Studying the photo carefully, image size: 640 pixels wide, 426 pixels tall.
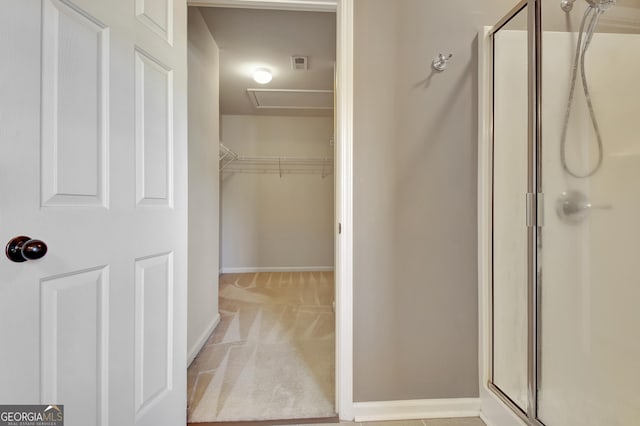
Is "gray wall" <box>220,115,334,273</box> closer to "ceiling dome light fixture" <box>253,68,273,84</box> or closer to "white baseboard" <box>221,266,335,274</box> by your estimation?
"white baseboard" <box>221,266,335,274</box>

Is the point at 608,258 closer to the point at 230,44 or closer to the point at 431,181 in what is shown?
the point at 431,181

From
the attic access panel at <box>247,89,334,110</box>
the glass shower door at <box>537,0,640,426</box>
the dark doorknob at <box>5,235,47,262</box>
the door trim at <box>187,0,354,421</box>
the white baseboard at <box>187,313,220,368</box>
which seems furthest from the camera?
the attic access panel at <box>247,89,334,110</box>

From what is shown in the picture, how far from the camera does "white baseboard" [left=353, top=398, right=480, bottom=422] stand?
1406mm

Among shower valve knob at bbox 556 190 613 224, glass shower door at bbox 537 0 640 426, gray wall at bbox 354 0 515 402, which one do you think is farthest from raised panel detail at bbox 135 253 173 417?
shower valve knob at bbox 556 190 613 224

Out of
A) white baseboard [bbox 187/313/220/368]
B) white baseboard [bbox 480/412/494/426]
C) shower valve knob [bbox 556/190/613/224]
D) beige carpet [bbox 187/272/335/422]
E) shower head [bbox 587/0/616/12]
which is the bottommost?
white baseboard [bbox 480/412/494/426]

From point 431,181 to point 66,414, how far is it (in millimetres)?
1649

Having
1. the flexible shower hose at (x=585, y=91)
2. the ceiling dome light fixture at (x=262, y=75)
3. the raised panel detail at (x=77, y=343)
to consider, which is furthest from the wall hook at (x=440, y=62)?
the ceiling dome light fixture at (x=262, y=75)

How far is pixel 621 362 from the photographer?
3.82 feet

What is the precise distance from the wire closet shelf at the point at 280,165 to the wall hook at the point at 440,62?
3128mm

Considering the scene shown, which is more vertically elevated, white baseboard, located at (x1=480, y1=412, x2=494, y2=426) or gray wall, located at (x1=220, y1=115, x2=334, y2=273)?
gray wall, located at (x1=220, y1=115, x2=334, y2=273)

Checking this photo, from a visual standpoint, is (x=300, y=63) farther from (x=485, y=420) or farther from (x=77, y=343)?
(x=485, y=420)

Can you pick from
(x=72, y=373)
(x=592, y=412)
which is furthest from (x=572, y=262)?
(x=72, y=373)

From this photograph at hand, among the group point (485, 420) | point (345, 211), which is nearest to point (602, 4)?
point (345, 211)

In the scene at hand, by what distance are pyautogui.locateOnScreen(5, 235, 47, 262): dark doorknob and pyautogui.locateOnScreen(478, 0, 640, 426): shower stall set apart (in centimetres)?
174
